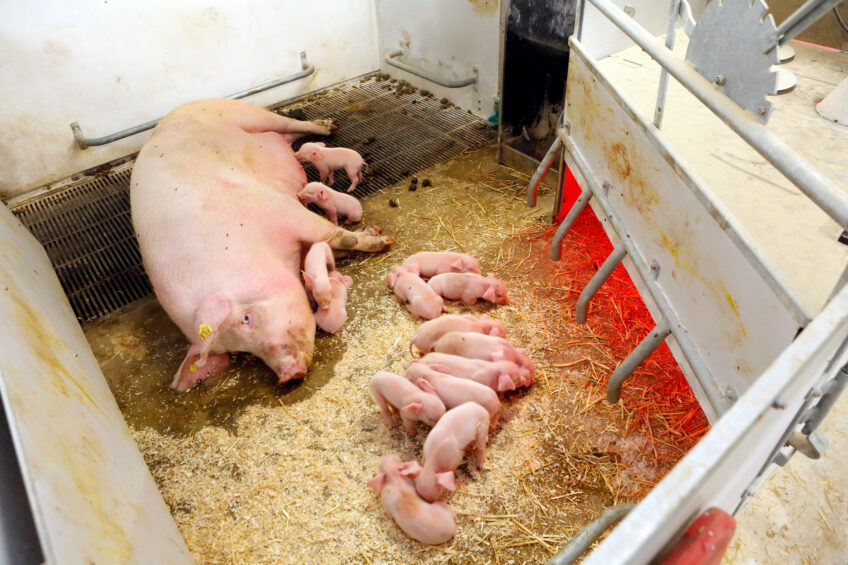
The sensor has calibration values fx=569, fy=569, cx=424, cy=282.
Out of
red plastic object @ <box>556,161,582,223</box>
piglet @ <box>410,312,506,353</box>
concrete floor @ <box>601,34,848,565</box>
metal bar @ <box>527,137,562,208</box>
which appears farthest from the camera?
red plastic object @ <box>556,161,582,223</box>

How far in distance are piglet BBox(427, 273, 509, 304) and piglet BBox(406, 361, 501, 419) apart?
25.6 inches

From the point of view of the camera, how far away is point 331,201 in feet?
11.2

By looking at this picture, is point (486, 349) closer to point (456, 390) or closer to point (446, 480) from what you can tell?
point (456, 390)

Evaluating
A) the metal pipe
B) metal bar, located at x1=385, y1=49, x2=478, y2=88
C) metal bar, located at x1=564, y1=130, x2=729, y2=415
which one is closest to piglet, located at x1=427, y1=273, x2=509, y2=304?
metal bar, located at x1=564, y1=130, x2=729, y2=415

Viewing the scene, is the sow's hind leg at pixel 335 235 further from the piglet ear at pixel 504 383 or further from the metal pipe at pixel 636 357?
the metal pipe at pixel 636 357

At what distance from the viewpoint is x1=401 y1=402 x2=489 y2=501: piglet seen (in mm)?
1962

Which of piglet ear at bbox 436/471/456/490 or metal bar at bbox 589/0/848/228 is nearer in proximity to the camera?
metal bar at bbox 589/0/848/228

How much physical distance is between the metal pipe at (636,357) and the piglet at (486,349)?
33cm

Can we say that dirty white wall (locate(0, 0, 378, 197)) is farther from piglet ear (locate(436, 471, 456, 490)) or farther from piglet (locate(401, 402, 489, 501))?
piglet ear (locate(436, 471, 456, 490))

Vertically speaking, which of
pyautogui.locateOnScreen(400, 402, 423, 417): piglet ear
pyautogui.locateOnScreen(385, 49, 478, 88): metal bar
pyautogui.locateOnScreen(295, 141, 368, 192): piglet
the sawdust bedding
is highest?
pyautogui.locateOnScreen(385, 49, 478, 88): metal bar

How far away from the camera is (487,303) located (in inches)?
115

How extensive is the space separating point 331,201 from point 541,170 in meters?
1.25

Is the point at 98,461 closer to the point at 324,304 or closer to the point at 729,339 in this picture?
the point at 324,304

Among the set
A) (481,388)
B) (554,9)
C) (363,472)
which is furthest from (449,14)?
(363,472)
